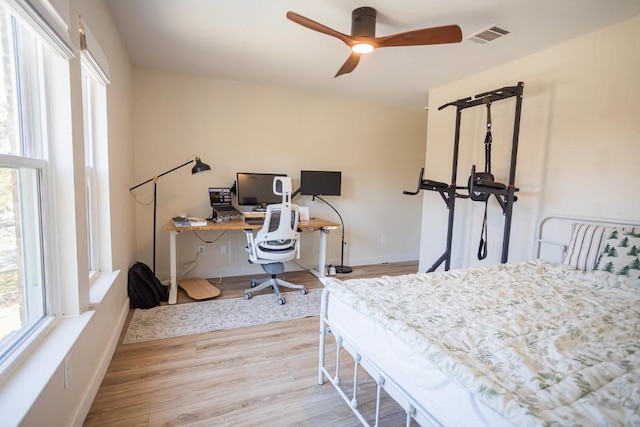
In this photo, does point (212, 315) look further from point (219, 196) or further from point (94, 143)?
point (94, 143)

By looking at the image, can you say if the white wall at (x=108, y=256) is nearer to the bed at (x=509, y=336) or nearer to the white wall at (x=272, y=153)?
the white wall at (x=272, y=153)

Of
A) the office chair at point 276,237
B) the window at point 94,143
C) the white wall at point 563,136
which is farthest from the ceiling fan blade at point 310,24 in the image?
the white wall at point 563,136

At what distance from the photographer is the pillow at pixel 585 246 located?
84.0 inches

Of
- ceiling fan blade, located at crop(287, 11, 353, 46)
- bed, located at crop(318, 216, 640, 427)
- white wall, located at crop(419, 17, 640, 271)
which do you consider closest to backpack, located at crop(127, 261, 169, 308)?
bed, located at crop(318, 216, 640, 427)

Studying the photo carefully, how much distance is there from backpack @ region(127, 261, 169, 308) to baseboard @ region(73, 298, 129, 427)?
26 cm

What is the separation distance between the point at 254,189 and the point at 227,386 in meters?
2.44

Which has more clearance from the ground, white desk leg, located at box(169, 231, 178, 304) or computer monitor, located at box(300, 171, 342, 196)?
computer monitor, located at box(300, 171, 342, 196)

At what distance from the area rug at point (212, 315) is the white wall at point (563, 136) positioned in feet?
6.44

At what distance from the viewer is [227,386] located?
75.6 inches

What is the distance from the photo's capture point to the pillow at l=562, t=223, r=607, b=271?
213 cm

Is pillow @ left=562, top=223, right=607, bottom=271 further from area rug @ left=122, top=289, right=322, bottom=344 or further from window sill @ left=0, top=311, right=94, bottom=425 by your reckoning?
window sill @ left=0, top=311, right=94, bottom=425

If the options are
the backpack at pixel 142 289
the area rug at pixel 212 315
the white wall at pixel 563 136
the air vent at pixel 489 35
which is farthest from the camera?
the backpack at pixel 142 289

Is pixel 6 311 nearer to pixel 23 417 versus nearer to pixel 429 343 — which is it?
pixel 23 417

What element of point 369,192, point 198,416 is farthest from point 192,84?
point 198,416
